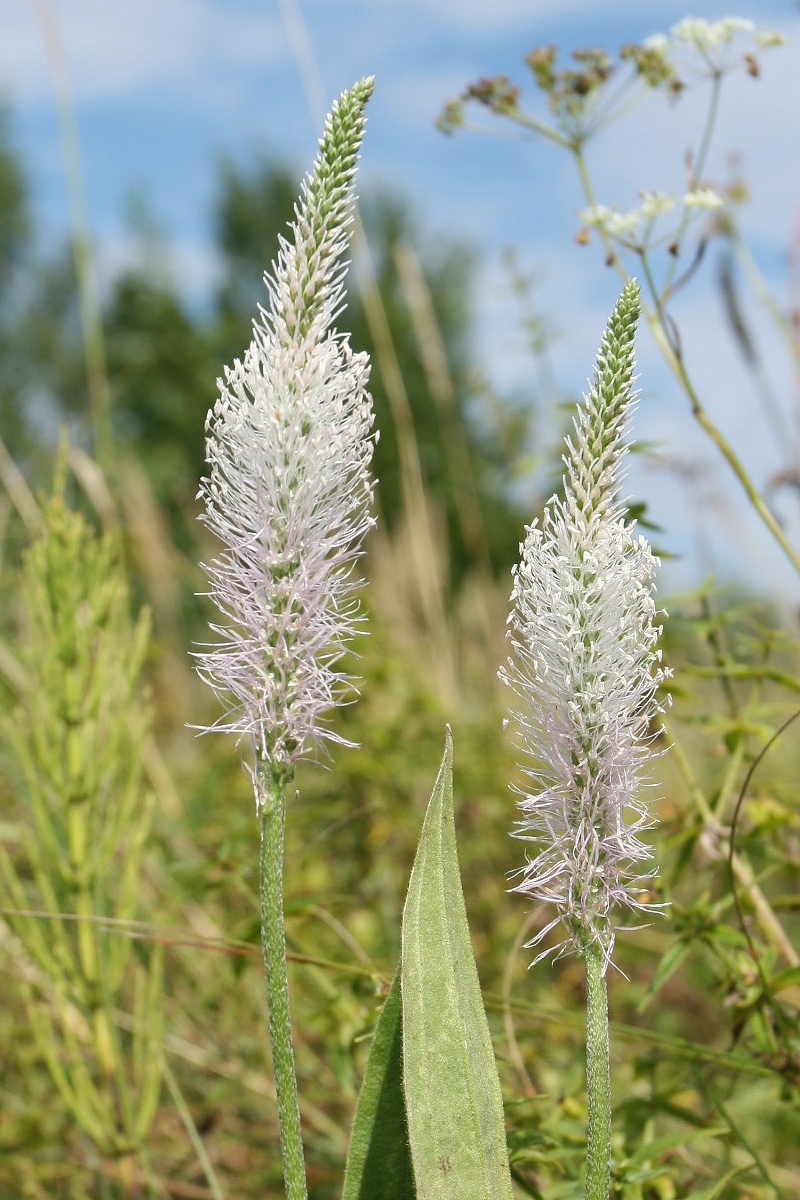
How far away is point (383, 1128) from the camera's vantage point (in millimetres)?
1417

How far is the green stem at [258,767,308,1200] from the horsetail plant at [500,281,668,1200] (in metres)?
0.24

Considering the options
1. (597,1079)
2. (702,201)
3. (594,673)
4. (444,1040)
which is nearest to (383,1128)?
(444,1040)

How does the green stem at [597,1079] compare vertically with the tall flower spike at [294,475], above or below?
below

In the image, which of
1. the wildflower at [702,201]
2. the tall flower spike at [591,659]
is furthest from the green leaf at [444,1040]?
the wildflower at [702,201]

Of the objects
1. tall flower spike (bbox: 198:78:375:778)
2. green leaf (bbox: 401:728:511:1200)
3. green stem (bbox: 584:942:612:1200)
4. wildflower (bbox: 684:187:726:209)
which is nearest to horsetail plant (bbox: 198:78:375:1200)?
tall flower spike (bbox: 198:78:375:778)

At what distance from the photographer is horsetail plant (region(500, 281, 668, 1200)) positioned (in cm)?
119

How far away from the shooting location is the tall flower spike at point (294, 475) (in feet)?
4.14

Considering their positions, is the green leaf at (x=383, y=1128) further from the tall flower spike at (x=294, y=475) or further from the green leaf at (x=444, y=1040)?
the tall flower spike at (x=294, y=475)

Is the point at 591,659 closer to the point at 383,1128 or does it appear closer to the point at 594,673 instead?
the point at 594,673

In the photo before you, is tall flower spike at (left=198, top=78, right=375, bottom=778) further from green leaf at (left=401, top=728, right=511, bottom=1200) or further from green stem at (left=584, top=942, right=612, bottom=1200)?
green stem at (left=584, top=942, right=612, bottom=1200)

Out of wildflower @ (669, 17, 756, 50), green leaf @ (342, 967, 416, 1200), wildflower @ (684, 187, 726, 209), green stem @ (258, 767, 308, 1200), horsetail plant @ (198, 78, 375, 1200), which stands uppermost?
wildflower @ (669, 17, 756, 50)

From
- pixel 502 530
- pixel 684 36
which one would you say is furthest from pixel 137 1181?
pixel 502 530

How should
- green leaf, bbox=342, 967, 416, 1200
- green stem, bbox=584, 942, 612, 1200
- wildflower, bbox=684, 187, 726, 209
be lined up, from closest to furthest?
1. green stem, bbox=584, 942, 612, 1200
2. green leaf, bbox=342, 967, 416, 1200
3. wildflower, bbox=684, 187, 726, 209

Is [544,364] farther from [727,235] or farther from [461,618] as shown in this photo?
[461,618]
